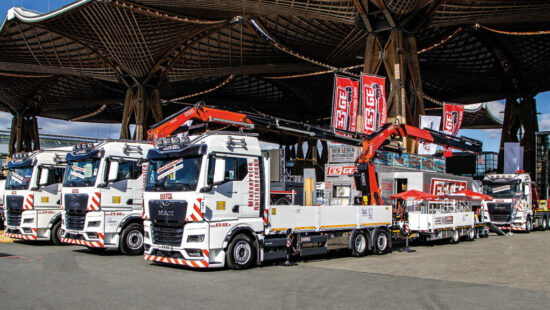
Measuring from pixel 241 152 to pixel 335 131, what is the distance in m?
7.38

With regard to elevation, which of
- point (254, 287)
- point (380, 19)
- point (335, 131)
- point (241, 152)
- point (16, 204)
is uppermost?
point (380, 19)

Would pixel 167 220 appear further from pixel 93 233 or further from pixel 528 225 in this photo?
pixel 528 225

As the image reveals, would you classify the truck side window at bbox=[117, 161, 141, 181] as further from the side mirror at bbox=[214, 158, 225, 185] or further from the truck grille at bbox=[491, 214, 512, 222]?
the truck grille at bbox=[491, 214, 512, 222]

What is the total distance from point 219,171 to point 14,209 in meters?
11.0

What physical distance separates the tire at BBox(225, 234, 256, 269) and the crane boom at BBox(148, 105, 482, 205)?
13.3 feet

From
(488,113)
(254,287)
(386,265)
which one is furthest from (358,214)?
(488,113)

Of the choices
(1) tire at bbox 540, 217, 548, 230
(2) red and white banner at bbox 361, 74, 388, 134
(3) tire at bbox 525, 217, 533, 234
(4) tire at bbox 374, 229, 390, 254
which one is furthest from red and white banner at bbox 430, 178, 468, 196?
(1) tire at bbox 540, 217, 548, 230

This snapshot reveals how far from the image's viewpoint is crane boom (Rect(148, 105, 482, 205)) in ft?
52.3

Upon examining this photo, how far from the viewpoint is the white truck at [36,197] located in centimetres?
1872

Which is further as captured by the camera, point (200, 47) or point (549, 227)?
point (200, 47)

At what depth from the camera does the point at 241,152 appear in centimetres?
1338

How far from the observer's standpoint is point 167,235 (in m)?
12.9

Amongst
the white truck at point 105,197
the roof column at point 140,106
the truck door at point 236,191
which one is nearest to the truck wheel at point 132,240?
the white truck at point 105,197

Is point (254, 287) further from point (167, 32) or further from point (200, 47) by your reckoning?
point (200, 47)
